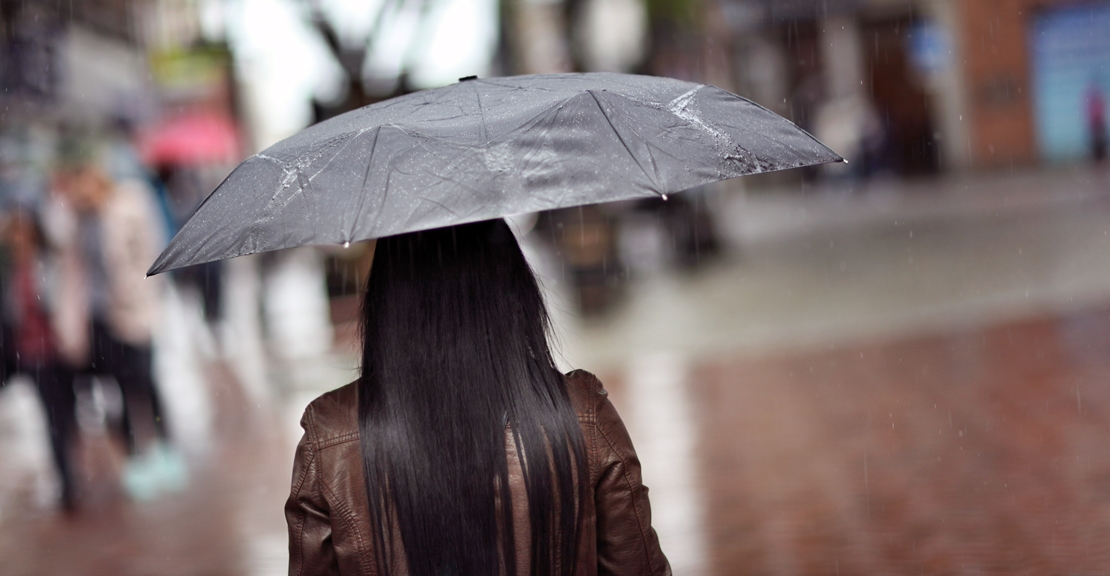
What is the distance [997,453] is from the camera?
6254 millimetres

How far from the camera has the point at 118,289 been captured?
7.21 m

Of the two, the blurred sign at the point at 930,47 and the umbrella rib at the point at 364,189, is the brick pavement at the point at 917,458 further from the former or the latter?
the blurred sign at the point at 930,47

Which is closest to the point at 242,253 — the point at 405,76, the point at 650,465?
the point at 650,465

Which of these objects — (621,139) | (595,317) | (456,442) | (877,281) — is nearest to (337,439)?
(456,442)

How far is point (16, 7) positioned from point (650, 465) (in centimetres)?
1053

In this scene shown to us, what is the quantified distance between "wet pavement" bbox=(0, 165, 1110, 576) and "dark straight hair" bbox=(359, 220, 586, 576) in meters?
2.97

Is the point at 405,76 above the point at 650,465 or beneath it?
above

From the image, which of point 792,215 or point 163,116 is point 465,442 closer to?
point 792,215

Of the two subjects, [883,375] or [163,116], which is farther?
[163,116]

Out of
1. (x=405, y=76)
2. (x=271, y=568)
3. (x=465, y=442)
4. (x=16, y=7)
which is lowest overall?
(x=271, y=568)

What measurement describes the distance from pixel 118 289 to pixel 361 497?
5.60 metres

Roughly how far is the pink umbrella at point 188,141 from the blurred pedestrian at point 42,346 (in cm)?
1680

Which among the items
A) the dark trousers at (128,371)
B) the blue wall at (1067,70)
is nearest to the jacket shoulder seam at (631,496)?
the dark trousers at (128,371)

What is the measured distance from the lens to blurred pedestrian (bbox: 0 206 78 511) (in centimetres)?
685
